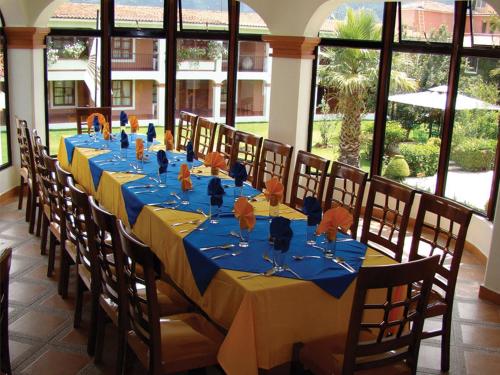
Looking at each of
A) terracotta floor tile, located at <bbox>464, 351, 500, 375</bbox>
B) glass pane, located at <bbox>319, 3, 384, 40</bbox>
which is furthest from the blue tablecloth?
glass pane, located at <bbox>319, 3, 384, 40</bbox>

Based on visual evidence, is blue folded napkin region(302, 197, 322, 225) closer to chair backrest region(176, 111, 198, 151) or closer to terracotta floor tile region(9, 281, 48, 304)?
terracotta floor tile region(9, 281, 48, 304)

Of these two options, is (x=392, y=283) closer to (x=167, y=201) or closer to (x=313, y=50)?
(x=167, y=201)

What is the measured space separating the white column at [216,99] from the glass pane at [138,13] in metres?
1.12

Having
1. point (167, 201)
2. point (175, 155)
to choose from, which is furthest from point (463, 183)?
point (167, 201)

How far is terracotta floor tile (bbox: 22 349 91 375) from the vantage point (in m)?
3.92

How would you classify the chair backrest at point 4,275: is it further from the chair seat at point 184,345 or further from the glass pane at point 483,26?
the glass pane at point 483,26

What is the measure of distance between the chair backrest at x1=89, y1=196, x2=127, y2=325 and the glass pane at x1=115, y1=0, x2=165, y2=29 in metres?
5.11

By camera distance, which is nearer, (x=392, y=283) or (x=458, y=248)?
(x=392, y=283)

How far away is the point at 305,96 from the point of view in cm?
744

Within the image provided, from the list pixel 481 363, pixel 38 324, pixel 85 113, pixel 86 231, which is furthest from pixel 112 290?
pixel 85 113

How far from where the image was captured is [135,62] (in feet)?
27.1

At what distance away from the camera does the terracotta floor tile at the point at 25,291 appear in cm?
494

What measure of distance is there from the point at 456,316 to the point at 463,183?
7.60ft

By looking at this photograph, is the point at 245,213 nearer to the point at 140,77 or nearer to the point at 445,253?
the point at 445,253
